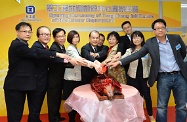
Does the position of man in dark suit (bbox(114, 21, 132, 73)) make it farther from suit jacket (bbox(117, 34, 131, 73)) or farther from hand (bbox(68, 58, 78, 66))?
hand (bbox(68, 58, 78, 66))

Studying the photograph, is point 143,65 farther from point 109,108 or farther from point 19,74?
point 19,74

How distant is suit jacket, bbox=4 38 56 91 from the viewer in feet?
7.37

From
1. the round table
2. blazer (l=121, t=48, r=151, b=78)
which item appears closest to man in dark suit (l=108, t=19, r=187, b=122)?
the round table

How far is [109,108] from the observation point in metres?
2.07

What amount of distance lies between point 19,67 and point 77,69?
3.03 feet

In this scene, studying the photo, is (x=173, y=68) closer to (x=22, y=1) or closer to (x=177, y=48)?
(x=177, y=48)

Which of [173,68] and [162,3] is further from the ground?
[162,3]

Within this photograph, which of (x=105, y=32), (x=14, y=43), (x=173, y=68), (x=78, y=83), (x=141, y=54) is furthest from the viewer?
(x=105, y=32)

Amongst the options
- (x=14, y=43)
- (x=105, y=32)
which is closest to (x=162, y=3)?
(x=105, y=32)

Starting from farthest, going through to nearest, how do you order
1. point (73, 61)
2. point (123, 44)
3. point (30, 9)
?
point (30, 9), point (123, 44), point (73, 61)

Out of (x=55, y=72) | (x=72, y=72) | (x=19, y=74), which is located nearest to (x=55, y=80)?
(x=55, y=72)

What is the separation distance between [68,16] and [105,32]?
30.2 inches

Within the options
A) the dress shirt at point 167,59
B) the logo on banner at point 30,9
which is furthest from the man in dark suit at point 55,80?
the dress shirt at point 167,59

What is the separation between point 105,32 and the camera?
381cm
